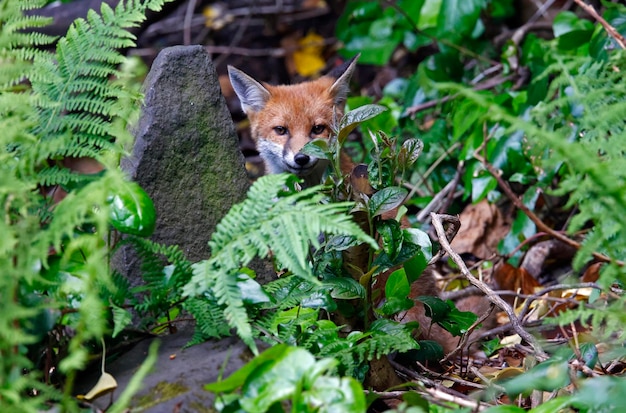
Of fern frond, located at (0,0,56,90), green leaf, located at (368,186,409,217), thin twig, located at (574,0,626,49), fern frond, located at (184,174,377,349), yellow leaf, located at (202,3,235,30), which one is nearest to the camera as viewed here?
fern frond, located at (184,174,377,349)

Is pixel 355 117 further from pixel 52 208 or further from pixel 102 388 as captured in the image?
pixel 102 388

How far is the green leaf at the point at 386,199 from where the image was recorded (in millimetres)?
3258

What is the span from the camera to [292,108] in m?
6.45

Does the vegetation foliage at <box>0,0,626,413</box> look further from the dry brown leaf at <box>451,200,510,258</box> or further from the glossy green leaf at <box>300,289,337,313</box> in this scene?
the dry brown leaf at <box>451,200,510,258</box>

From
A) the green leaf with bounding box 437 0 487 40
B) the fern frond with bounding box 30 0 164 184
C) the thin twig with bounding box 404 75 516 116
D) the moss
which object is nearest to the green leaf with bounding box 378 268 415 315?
the moss

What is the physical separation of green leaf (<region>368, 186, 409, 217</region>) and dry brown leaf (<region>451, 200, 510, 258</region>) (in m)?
2.98

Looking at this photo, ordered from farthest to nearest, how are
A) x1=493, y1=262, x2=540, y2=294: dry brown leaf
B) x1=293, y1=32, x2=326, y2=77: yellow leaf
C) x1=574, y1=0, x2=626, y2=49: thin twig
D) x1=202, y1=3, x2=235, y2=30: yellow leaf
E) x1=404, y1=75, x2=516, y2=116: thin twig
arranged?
x1=202, y1=3, x2=235, y2=30: yellow leaf < x1=293, y1=32, x2=326, y2=77: yellow leaf < x1=404, y1=75, x2=516, y2=116: thin twig < x1=493, y1=262, x2=540, y2=294: dry brown leaf < x1=574, y1=0, x2=626, y2=49: thin twig

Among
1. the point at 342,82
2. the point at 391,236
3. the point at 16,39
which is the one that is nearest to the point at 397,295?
the point at 391,236

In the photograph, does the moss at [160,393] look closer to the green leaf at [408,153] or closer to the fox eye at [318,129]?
the green leaf at [408,153]

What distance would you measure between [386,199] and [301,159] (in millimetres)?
2834

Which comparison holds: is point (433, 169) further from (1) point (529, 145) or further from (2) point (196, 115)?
(2) point (196, 115)

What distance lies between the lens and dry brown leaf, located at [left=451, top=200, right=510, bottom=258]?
6.18m

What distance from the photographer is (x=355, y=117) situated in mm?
3393

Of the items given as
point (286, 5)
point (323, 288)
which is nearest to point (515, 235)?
point (323, 288)
